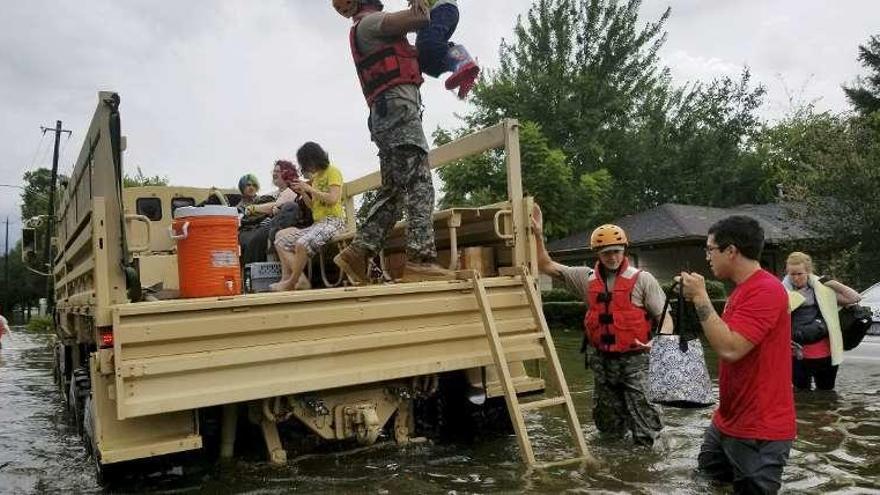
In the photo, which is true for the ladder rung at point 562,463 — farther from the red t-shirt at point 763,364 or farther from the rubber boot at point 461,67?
the rubber boot at point 461,67

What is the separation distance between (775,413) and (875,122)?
29.6 meters

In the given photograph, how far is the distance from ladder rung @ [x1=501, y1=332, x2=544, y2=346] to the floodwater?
2.42ft

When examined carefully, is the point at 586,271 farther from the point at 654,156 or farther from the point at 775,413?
the point at 654,156

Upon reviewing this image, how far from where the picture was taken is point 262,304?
157 inches

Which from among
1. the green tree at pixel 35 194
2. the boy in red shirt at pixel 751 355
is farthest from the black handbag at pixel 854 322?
the green tree at pixel 35 194

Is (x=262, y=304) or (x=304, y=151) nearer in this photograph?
(x=262, y=304)

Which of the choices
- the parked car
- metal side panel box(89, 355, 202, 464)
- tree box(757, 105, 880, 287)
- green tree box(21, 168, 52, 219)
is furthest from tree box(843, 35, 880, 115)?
green tree box(21, 168, 52, 219)

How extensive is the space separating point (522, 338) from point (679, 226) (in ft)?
74.5

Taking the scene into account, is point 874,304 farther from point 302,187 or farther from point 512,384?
point 302,187

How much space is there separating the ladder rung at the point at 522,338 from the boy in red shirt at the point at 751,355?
123 centimetres

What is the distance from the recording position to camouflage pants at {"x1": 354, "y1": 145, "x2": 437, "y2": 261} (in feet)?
16.2

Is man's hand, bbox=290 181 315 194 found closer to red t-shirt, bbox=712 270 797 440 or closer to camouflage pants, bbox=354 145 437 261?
camouflage pants, bbox=354 145 437 261

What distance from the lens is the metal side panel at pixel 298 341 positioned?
3686 mm

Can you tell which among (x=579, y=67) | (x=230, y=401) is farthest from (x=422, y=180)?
(x=579, y=67)
